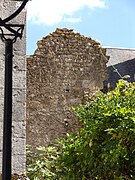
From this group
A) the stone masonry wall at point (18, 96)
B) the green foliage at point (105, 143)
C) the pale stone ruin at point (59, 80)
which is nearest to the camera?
the stone masonry wall at point (18, 96)

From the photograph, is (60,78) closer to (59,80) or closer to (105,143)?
(59,80)

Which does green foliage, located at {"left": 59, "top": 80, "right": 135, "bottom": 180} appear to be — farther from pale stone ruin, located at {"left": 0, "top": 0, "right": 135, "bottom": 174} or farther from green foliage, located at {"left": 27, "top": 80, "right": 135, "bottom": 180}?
pale stone ruin, located at {"left": 0, "top": 0, "right": 135, "bottom": 174}

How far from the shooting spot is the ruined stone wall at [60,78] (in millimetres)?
9906

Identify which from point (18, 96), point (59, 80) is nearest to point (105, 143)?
point (18, 96)

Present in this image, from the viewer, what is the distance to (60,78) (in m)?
10.2

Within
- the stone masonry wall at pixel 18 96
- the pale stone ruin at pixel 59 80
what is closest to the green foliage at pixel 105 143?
the stone masonry wall at pixel 18 96

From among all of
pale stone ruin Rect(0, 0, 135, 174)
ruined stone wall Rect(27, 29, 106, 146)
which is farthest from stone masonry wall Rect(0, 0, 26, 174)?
ruined stone wall Rect(27, 29, 106, 146)

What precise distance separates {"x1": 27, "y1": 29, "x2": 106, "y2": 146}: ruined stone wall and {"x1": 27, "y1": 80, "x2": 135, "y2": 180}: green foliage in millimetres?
5539

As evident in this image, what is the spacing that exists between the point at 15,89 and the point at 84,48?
773 cm

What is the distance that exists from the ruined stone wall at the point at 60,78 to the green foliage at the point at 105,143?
5.54m

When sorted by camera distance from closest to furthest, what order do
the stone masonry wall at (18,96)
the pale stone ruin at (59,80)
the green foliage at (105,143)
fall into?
1. the stone masonry wall at (18,96)
2. the green foliage at (105,143)
3. the pale stone ruin at (59,80)

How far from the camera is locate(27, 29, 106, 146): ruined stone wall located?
32.5 ft

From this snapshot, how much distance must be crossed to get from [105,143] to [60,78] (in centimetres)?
651

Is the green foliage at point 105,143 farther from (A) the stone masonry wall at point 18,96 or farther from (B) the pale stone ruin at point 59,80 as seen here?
(B) the pale stone ruin at point 59,80
